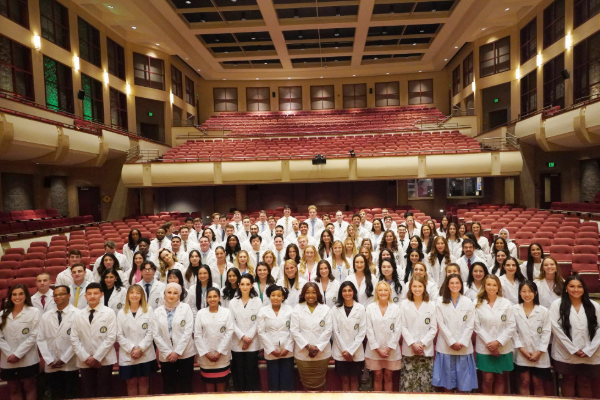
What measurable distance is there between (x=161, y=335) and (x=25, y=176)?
12017 millimetres

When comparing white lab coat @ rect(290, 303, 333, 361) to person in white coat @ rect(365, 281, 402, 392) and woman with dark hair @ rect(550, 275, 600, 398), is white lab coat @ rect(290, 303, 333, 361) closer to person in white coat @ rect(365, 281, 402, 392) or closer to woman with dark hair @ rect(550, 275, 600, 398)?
person in white coat @ rect(365, 281, 402, 392)

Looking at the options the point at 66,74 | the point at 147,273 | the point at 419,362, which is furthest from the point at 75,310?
the point at 66,74

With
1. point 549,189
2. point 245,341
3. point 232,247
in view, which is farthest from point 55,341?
point 549,189

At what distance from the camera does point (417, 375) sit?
3578mm

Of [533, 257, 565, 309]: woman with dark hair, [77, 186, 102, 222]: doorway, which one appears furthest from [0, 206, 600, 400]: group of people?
[77, 186, 102, 222]: doorway

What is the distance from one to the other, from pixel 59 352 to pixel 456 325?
13.4ft

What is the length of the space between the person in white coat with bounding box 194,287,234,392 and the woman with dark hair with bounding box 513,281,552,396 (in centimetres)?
288

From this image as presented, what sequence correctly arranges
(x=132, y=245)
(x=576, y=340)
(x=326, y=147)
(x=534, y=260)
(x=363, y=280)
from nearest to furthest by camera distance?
(x=576, y=340) < (x=363, y=280) < (x=534, y=260) < (x=132, y=245) < (x=326, y=147)

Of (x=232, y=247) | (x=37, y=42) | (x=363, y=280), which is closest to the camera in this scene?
(x=363, y=280)

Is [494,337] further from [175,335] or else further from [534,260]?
[175,335]

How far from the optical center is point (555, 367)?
11.6ft

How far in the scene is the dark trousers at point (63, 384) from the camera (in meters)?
3.69

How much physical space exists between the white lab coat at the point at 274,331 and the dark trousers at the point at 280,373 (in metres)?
0.07

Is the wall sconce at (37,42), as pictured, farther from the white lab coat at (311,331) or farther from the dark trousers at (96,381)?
the white lab coat at (311,331)
